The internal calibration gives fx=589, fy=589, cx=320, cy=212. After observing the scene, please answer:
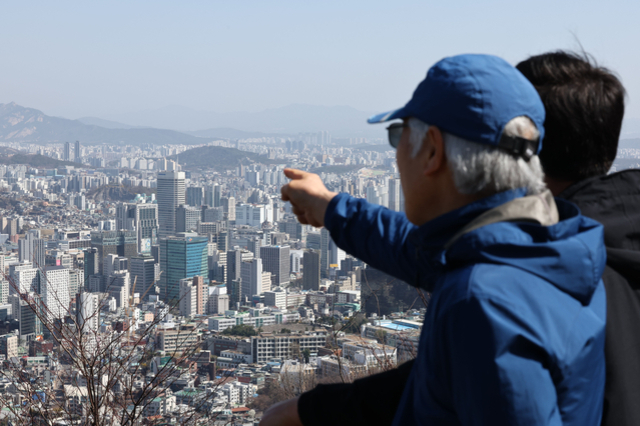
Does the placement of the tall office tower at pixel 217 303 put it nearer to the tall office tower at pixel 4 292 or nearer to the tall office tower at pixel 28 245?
the tall office tower at pixel 4 292

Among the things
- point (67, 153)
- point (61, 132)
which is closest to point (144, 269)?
point (67, 153)

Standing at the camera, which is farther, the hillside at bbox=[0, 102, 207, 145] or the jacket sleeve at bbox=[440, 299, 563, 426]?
the hillside at bbox=[0, 102, 207, 145]

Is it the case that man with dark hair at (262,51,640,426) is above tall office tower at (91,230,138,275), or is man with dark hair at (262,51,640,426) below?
above

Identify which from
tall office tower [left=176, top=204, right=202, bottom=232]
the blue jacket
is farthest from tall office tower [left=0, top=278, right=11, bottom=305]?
the blue jacket

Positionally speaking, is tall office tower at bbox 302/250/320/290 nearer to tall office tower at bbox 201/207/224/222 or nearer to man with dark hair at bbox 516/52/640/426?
tall office tower at bbox 201/207/224/222

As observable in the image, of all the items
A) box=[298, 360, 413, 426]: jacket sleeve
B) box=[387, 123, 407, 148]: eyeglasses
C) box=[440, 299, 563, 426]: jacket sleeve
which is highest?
box=[387, 123, 407, 148]: eyeglasses

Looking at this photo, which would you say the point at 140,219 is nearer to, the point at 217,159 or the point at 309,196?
the point at 217,159

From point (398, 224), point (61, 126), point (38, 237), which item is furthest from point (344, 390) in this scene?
point (61, 126)
